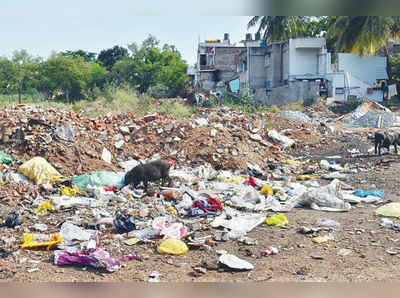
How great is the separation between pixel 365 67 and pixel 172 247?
2377 centimetres

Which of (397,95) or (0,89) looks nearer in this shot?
(397,95)

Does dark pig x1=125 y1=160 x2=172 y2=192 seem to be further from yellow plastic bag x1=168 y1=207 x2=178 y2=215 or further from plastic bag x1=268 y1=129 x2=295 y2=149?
plastic bag x1=268 y1=129 x2=295 y2=149

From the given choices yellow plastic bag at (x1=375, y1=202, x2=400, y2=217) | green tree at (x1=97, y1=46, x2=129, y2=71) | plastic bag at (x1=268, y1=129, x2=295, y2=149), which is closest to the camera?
yellow plastic bag at (x1=375, y1=202, x2=400, y2=217)

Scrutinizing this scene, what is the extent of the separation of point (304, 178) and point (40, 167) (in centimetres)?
490

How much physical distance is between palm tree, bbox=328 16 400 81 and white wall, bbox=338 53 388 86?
2199mm

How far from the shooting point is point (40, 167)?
7.03 metres

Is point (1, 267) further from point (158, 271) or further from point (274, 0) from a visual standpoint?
point (274, 0)

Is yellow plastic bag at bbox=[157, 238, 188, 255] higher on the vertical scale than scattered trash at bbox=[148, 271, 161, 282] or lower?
higher

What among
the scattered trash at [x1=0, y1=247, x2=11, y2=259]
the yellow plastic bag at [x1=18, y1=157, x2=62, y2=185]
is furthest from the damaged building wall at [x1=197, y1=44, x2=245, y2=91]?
the scattered trash at [x1=0, y1=247, x2=11, y2=259]

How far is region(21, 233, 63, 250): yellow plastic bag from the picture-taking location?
3.98 m

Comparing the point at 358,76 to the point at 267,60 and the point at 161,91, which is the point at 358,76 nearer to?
the point at 267,60

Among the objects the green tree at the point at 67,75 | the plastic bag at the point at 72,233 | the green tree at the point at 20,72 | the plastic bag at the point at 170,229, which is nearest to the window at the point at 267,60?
the green tree at the point at 67,75

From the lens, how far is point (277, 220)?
468 cm

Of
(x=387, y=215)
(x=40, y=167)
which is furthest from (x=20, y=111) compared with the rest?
(x=387, y=215)
